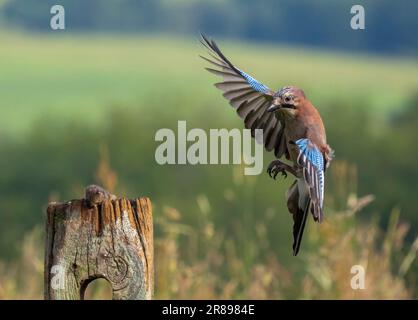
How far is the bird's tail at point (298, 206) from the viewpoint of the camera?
20.5 feet

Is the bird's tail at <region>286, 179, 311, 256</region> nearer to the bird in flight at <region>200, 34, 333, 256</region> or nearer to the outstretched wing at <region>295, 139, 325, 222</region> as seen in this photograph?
the bird in flight at <region>200, 34, 333, 256</region>

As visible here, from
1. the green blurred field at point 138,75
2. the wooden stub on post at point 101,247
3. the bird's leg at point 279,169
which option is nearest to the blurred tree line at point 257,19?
the green blurred field at point 138,75

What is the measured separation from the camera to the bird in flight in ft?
19.8

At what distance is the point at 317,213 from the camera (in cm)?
587

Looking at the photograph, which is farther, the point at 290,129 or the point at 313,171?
the point at 290,129

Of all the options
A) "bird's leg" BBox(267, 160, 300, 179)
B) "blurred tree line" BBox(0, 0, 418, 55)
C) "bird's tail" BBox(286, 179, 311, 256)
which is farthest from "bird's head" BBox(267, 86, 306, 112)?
"blurred tree line" BBox(0, 0, 418, 55)

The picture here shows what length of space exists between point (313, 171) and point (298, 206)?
1.35 ft

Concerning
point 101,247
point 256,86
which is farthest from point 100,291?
point 101,247

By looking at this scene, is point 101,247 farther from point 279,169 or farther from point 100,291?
point 100,291

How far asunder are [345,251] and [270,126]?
1.50 metres

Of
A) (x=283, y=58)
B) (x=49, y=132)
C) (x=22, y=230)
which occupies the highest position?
(x=283, y=58)

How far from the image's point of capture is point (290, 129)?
20.9ft
